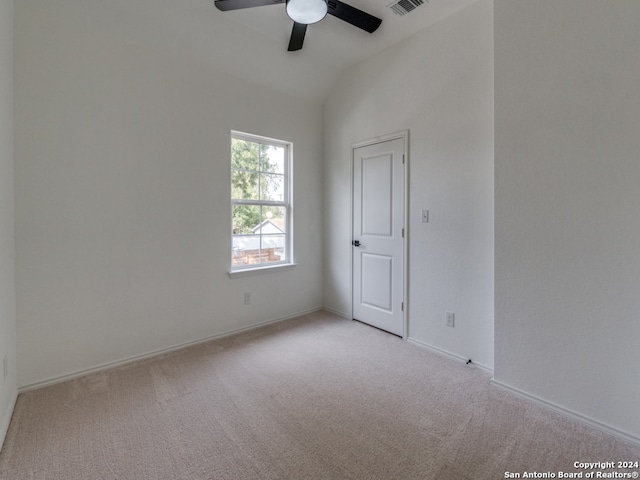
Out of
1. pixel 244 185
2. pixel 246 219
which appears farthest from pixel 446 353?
pixel 244 185

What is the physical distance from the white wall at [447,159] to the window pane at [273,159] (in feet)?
3.42

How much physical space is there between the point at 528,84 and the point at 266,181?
100 inches

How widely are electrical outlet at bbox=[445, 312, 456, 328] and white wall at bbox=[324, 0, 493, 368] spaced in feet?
0.12

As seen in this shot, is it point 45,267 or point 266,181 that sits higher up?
point 266,181

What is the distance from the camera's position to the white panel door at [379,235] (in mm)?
3082

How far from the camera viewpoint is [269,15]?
263 cm

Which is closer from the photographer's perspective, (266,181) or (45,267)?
(45,267)

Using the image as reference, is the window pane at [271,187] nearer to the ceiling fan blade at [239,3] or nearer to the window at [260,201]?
the window at [260,201]

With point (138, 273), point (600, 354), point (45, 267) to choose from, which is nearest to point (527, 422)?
point (600, 354)

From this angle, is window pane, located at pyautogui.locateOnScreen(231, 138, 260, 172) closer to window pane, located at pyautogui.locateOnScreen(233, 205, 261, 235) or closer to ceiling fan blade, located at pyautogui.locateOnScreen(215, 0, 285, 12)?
window pane, located at pyautogui.locateOnScreen(233, 205, 261, 235)

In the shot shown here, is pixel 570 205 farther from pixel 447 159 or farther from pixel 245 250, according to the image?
pixel 245 250

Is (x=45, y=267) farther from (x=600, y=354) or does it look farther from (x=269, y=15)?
(x=600, y=354)

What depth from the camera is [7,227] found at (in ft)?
6.22

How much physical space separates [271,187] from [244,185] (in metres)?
0.35
